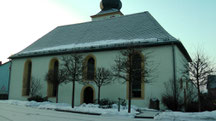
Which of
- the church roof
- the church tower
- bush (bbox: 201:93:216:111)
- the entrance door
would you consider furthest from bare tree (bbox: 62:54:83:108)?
the church tower

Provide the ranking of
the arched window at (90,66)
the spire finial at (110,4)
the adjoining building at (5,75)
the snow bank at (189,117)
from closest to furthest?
the snow bank at (189,117) < the arched window at (90,66) < the adjoining building at (5,75) < the spire finial at (110,4)

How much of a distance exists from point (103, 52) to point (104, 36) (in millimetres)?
2616

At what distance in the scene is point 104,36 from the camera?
22.0m

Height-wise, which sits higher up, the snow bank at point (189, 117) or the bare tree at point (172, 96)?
the bare tree at point (172, 96)

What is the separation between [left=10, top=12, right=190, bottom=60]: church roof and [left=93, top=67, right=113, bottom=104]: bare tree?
2.37 metres

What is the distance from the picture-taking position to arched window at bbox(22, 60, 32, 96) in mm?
24783

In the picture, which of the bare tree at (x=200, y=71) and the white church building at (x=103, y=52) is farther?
the white church building at (x=103, y=52)

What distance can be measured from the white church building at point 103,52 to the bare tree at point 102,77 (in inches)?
23.9

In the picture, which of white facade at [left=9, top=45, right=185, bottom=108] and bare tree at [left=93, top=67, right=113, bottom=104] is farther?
bare tree at [left=93, top=67, right=113, bottom=104]

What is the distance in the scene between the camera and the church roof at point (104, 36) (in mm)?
18625

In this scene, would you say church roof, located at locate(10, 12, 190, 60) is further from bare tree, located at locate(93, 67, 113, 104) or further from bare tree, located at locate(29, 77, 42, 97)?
bare tree, located at locate(29, 77, 42, 97)

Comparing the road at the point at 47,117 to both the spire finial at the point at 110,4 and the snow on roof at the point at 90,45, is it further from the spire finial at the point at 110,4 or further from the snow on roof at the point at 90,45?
the spire finial at the point at 110,4

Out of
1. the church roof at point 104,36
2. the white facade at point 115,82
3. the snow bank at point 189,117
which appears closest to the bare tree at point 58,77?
the white facade at point 115,82

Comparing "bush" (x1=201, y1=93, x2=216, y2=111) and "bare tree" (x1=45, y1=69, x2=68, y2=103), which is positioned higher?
"bare tree" (x1=45, y1=69, x2=68, y2=103)
